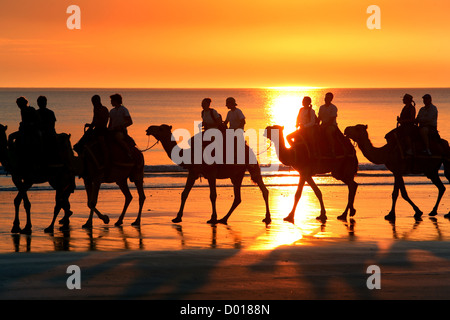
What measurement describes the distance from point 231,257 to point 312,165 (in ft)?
22.5

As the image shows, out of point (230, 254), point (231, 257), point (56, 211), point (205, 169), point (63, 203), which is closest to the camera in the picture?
point (231, 257)

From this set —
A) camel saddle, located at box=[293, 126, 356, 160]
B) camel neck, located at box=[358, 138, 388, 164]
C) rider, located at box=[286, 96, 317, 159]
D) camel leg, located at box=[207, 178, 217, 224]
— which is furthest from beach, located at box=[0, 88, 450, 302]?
rider, located at box=[286, 96, 317, 159]

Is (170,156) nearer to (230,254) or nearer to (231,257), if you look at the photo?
(230,254)

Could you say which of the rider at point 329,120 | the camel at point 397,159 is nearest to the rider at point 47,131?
the rider at point 329,120

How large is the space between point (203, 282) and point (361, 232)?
6605mm

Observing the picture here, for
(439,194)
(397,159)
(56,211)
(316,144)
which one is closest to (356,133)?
(397,159)

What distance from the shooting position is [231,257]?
14.4 meters

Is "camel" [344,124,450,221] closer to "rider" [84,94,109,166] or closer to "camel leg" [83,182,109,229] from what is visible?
"rider" [84,94,109,166]

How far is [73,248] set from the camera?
15.6 metres

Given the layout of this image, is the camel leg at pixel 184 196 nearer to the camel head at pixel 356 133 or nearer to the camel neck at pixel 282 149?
the camel neck at pixel 282 149

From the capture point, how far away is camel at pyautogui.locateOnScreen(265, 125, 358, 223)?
67.0 ft

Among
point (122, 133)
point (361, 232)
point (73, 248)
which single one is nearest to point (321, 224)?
point (361, 232)

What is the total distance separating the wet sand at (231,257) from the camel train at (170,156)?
0.51 metres

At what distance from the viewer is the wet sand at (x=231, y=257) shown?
11812mm
